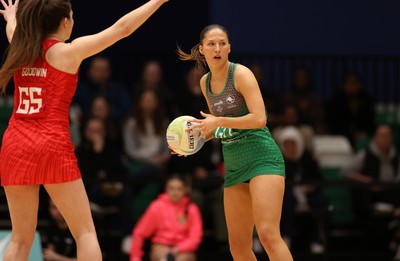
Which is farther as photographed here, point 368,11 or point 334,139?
point 368,11

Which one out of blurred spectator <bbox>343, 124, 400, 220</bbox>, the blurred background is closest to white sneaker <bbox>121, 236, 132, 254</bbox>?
the blurred background

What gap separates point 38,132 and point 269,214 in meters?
1.42

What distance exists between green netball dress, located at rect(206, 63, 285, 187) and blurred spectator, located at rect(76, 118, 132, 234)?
334 centimetres

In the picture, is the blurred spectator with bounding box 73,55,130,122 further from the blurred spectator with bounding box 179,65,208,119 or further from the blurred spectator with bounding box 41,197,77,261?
the blurred spectator with bounding box 41,197,77,261

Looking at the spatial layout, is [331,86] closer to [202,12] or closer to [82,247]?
[202,12]

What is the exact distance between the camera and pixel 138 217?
8672 mm

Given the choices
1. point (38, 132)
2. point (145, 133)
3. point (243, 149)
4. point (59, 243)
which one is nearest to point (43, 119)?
point (38, 132)

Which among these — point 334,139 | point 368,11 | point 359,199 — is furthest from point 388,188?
point 368,11

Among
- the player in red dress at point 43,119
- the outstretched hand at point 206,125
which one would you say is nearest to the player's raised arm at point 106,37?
the player in red dress at point 43,119

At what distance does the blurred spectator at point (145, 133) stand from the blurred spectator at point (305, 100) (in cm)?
179

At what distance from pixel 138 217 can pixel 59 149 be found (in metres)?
4.09

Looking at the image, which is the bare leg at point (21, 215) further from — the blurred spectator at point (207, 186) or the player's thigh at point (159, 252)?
the blurred spectator at point (207, 186)

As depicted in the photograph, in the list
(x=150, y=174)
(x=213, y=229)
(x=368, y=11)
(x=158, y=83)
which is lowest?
(x=213, y=229)

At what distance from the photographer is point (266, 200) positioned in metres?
4.88
